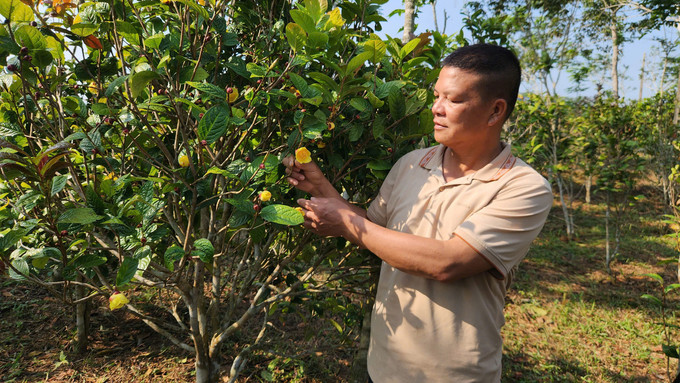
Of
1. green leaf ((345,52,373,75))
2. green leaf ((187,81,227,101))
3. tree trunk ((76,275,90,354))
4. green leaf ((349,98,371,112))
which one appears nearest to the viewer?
green leaf ((187,81,227,101))

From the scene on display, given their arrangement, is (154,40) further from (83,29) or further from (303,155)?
(303,155)

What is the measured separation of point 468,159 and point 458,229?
322mm

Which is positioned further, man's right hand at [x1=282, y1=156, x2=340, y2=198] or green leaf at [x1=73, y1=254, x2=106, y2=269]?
man's right hand at [x1=282, y1=156, x2=340, y2=198]

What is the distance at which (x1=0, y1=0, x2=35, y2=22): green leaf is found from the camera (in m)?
1.01

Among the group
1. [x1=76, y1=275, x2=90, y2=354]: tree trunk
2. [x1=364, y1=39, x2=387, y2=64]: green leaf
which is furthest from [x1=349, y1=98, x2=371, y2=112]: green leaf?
[x1=76, y1=275, x2=90, y2=354]: tree trunk

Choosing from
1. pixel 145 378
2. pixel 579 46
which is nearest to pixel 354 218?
pixel 145 378

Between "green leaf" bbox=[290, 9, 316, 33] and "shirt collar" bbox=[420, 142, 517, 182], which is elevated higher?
"green leaf" bbox=[290, 9, 316, 33]

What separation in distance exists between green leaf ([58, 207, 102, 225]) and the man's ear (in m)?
1.20

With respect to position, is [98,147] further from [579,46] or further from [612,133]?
[579,46]

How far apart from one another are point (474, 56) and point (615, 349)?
337cm

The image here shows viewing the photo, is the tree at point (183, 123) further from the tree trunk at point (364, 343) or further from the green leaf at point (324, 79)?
the tree trunk at point (364, 343)

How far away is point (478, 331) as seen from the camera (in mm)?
1293

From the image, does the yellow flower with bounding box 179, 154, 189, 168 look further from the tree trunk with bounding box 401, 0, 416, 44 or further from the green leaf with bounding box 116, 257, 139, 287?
the tree trunk with bounding box 401, 0, 416, 44

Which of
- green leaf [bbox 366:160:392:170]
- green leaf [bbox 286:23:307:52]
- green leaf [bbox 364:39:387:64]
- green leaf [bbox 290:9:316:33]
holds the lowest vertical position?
green leaf [bbox 366:160:392:170]
